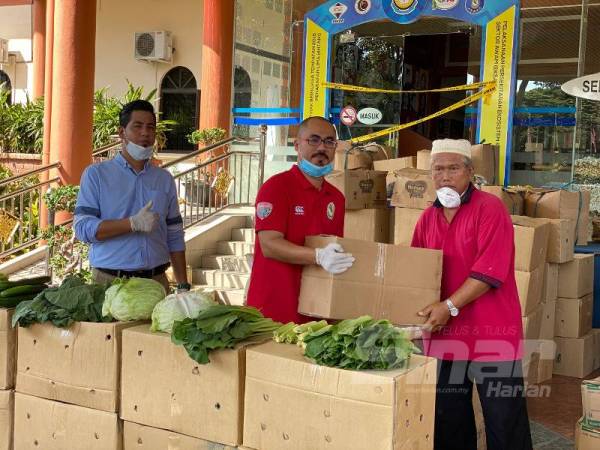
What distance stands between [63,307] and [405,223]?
3717 mm

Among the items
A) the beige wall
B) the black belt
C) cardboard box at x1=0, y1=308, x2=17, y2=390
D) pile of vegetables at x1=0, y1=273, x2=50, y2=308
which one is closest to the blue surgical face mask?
the black belt

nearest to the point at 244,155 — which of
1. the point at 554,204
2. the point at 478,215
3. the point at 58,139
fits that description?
the point at 58,139

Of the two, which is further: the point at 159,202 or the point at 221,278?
the point at 221,278

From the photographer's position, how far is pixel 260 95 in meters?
11.5

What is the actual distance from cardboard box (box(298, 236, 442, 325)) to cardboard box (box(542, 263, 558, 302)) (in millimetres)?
3227

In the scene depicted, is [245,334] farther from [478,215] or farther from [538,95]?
[538,95]

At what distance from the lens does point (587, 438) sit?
3.61 meters

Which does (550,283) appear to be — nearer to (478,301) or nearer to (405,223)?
A: (405,223)

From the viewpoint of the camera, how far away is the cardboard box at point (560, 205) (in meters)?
6.39

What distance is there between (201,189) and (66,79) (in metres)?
2.42

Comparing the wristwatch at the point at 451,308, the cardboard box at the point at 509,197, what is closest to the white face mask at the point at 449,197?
the wristwatch at the point at 451,308

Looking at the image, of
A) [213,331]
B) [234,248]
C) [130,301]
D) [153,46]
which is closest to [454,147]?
[213,331]

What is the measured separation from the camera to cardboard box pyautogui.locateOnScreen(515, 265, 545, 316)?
5.37m

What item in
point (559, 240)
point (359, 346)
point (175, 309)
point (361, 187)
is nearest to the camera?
point (359, 346)
